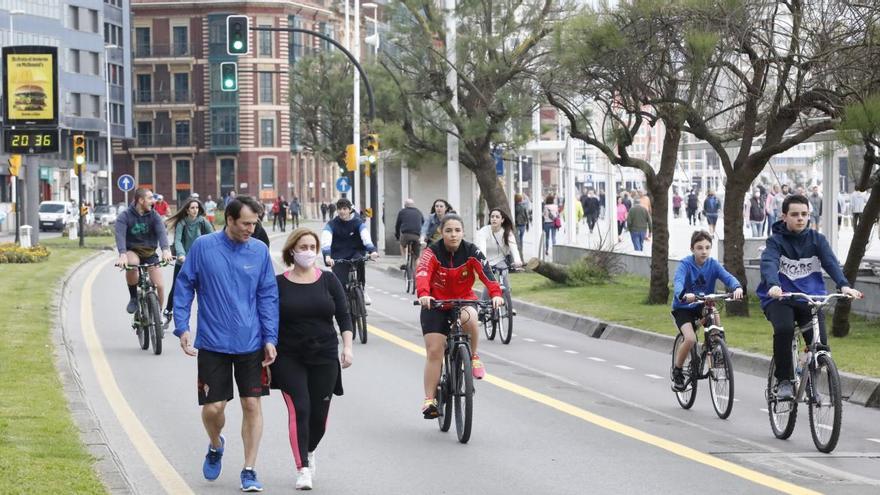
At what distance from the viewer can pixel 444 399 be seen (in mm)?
12180

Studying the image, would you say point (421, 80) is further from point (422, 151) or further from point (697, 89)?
point (697, 89)

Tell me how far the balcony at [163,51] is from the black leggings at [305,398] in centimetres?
11157

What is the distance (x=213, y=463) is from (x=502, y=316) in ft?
36.3

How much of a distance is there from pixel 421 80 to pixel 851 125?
77.9 ft

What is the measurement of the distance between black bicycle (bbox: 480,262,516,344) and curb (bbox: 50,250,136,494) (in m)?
5.23

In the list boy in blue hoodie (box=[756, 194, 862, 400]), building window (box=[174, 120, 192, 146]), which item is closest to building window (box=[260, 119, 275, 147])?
building window (box=[174, 120, 192, 146])

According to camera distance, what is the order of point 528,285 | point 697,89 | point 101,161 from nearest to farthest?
point 697,89, point 528,285, point 101,161

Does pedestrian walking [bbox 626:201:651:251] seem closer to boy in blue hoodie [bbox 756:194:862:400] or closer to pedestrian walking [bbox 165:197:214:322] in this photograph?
pedestrian walking [bbox 165:197:214:322]

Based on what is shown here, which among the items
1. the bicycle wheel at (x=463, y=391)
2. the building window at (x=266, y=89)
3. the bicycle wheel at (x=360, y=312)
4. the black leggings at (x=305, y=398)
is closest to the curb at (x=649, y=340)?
the bicycle wheel at (x=360, y=312)

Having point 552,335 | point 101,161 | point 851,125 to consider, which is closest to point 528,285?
point 552,335

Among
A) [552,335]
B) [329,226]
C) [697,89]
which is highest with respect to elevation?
[697,89]

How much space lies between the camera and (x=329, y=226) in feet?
65.4

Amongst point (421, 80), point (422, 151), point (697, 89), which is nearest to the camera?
point (697, 89)

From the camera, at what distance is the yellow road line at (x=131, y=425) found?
9883 millimetres
